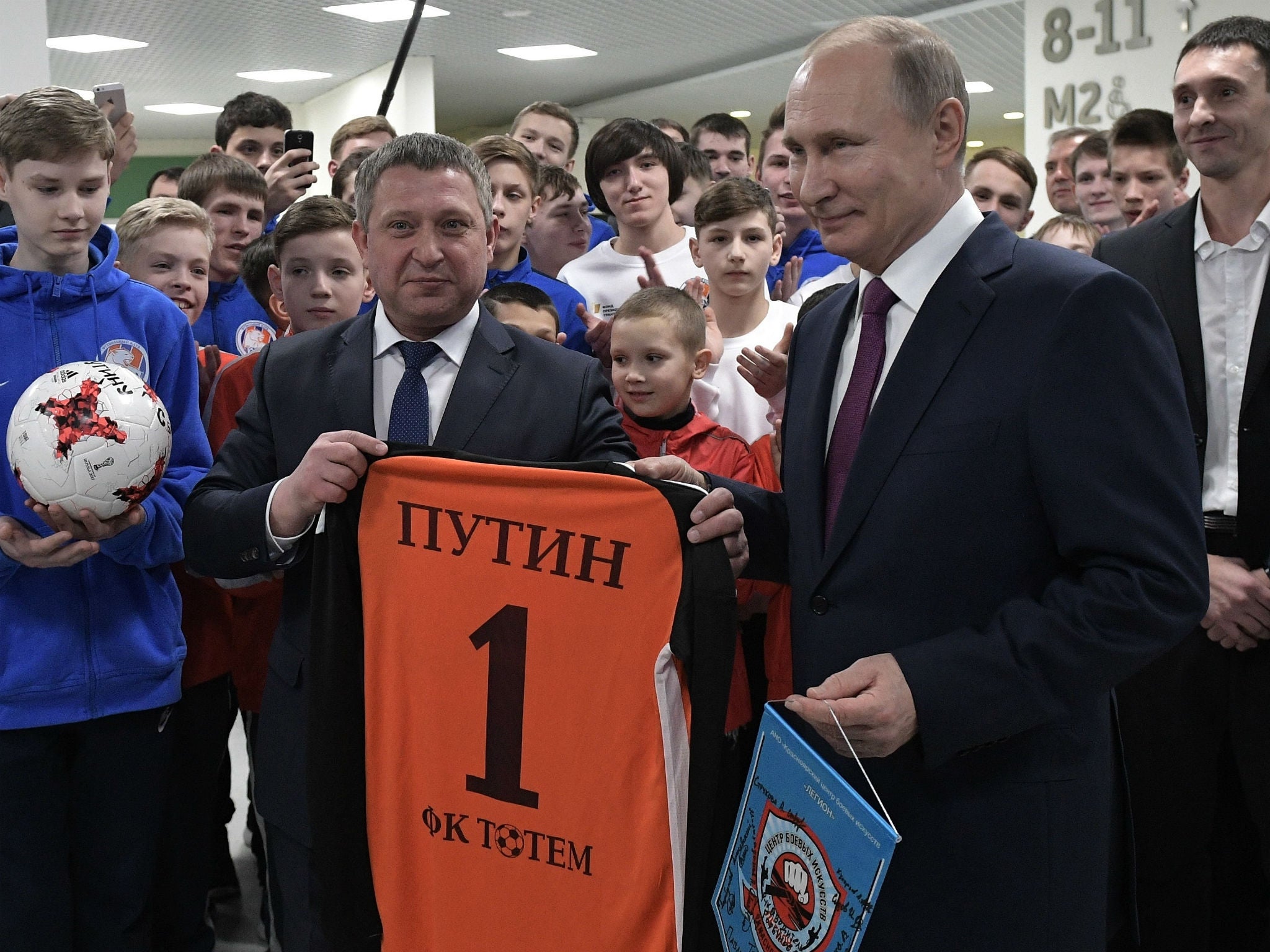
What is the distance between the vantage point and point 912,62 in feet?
5.04

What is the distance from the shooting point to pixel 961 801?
1.53 metres

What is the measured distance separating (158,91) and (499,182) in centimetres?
1227

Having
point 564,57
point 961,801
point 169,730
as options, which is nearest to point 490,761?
point 961,801

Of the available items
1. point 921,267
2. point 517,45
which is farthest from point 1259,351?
point 517,45

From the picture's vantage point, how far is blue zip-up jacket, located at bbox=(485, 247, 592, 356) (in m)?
3.50

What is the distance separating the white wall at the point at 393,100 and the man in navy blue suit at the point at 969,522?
11104mm

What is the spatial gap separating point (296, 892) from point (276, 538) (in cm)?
63

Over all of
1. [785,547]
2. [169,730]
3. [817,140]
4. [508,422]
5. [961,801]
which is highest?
[817,140]

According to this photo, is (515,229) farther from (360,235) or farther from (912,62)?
(912,62)

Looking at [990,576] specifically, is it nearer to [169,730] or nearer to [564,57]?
[169,730]

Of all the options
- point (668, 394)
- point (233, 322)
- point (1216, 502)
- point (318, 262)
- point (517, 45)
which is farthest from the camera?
point (517, 45)

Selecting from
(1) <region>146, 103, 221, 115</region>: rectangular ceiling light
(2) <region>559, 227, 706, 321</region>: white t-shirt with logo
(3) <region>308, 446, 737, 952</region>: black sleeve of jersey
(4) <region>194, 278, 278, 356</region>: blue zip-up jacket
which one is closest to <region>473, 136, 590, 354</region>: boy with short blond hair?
(2) <region>559, 227, 706, 321</region>: white t-shirt with logo

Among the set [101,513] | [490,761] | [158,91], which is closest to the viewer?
[490,761]

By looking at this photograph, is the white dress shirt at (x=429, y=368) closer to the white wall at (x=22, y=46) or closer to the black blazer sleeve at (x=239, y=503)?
the black blazer sleeve at (x=239, y=503)
